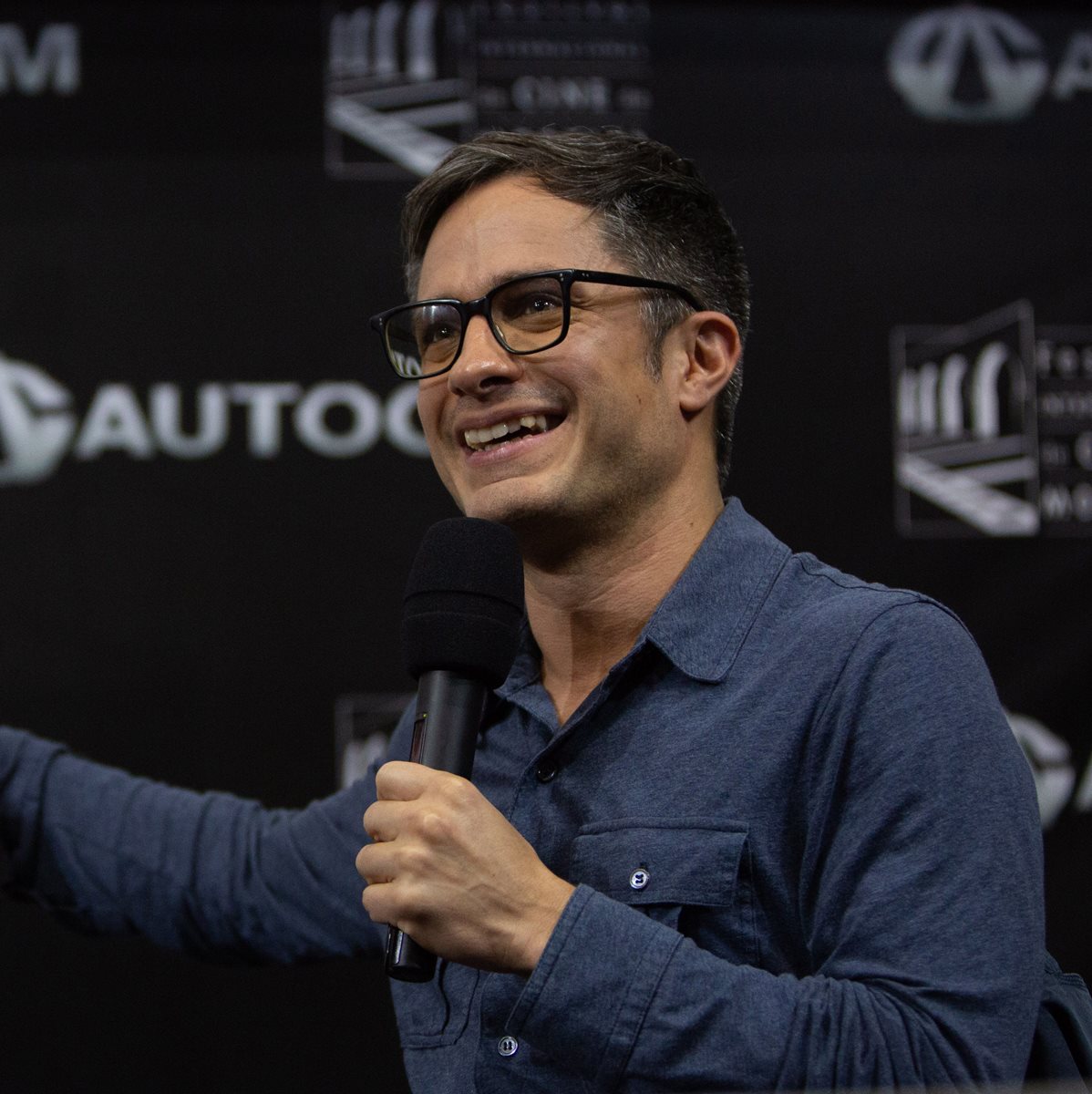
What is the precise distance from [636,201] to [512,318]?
0.22m

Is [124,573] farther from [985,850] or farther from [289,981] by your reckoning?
[985,850]

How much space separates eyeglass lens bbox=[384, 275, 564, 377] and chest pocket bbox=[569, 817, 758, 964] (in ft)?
1.64

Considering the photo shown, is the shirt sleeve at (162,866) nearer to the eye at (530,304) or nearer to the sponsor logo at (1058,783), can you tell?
the eye at (530,304)

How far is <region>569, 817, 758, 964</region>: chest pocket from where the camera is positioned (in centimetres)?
109

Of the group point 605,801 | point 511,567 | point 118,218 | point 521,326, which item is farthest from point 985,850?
point 118,218

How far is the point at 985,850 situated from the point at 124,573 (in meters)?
1.71

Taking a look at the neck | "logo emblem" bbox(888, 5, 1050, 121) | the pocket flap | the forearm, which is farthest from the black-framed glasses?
"logo emblem" bbox(888, 5, 1050, 121)

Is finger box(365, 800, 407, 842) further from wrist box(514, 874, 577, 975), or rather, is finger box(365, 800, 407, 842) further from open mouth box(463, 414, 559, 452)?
open mouth box(463, 414, 559, 452)

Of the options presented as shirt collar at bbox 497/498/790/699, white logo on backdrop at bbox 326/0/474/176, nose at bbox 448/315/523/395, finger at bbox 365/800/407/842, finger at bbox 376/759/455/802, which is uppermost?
white logo on backdrop at bbox 326/0/474/176

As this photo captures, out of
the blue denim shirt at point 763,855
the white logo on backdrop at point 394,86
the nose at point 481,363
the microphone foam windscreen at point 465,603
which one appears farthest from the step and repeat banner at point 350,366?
the microphone foam windscreen at point 465,603

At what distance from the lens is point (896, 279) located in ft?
7.82

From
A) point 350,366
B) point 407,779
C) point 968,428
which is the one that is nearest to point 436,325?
point 407,779

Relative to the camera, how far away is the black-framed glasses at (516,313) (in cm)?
129

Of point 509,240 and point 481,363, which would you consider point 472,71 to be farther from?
point 481,363
